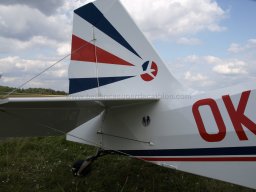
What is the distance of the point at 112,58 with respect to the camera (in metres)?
5.73

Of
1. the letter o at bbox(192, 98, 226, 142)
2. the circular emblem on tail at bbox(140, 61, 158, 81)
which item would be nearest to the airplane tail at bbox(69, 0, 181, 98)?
the circular emblem on tail at bbox(140, 61, 158, 81)

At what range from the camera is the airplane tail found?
5.38 meters

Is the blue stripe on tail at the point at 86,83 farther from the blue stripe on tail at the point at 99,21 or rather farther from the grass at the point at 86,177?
the grass at the point at 86,177

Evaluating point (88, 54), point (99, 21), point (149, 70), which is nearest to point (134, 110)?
point (149, 70)

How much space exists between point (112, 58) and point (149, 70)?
0.69m

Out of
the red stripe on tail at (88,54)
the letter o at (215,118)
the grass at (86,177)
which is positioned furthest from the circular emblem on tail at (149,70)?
the grass at (86,177)

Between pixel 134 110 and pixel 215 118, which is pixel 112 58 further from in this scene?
pixel 215 118

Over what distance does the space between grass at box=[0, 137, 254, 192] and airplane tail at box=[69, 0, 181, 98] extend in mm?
1719

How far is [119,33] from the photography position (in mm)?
5680

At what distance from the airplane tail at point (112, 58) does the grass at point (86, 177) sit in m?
1.72

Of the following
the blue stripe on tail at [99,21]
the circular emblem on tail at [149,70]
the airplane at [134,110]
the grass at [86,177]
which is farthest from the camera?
the grass at [86,177]

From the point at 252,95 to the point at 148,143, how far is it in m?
1.69

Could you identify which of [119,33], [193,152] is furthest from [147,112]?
[119,33]

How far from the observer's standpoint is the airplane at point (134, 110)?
4227 mm
